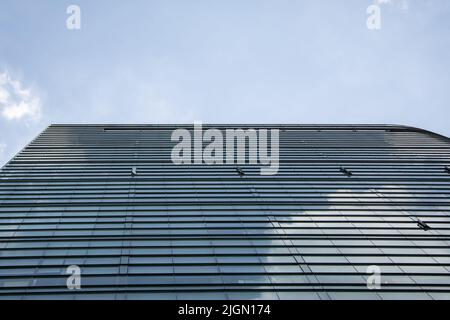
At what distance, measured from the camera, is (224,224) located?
26.5 m

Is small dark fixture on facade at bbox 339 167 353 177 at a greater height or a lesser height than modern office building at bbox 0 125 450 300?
greater

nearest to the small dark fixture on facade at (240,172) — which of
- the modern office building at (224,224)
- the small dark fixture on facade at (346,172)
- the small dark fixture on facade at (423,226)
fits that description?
the modern office building at (224,224)

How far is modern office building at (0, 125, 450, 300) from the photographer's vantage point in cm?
2002

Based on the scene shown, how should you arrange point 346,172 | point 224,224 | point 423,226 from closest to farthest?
point 224,224, point 423,226, point 346,172

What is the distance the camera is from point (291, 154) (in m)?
40.7

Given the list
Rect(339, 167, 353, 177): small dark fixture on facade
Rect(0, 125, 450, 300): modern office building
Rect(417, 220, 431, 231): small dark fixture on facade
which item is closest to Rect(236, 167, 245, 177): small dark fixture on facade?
Rect(0, 125, 450, 300): modern office building

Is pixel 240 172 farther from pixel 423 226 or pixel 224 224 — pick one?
pixel 423 226

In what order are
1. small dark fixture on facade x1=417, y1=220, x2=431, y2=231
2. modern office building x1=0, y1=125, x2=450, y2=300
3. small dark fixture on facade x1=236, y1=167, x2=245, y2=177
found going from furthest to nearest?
small dark fixture on facade x1=236, y1=167, x2=245, y2=177 → small dark fixture on facade x1=417, y1=220, x2=431, y2=231 → modern office building x1=0, y1=125, x2=450, y2=300

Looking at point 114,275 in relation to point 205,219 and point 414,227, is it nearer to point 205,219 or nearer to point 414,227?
point 205,219

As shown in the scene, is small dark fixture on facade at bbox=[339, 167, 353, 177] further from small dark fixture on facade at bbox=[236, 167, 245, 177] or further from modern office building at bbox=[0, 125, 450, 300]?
small dark fixture on facade at bbox=[236, 167, 245, 177]

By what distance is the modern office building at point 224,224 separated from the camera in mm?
20016

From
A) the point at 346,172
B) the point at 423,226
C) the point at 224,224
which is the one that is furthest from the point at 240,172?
the point at 423,226

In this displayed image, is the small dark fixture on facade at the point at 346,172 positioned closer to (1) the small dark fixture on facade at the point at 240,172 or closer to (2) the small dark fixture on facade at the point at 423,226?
(1) the small dark fixture on facade at the point at 240,172
